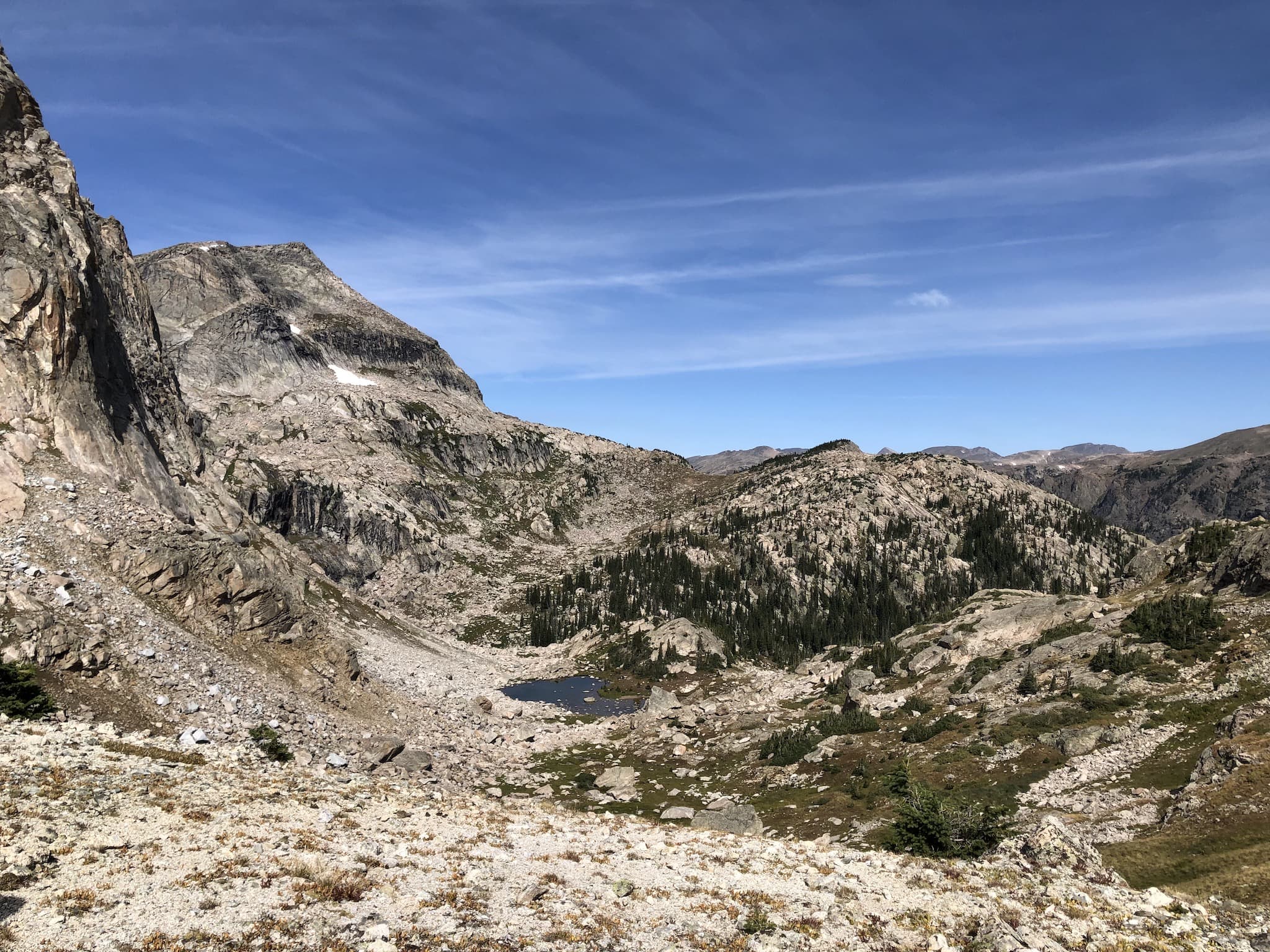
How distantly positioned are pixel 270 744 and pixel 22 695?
34.5 feet

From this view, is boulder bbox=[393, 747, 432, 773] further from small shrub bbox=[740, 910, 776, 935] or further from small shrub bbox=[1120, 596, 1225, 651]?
small shrub bbox=[1120, 596, 1225, 651]

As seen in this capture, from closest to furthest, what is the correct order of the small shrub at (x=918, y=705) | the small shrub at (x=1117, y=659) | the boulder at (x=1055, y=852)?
the boulder at (x=1055, y=852), the small shrub at (x=1117, y=659), the small shrub at (x=918, y=705)

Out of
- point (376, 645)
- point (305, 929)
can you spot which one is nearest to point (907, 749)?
point (305, 929)

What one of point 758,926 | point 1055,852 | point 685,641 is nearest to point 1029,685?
point 1055,852

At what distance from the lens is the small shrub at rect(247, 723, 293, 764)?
32.9 metres

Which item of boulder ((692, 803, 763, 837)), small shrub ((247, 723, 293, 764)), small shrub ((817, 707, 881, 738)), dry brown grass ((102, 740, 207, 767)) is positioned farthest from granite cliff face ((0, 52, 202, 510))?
small shrub ((817, 707, 881, 738))

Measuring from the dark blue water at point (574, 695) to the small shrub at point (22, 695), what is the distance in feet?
224

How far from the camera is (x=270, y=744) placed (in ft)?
111

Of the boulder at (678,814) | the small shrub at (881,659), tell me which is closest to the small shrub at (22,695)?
the boulder at (678,814)

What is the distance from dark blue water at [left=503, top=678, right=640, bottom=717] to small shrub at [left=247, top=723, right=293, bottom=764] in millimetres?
58094

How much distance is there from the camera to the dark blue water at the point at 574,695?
93.9 m

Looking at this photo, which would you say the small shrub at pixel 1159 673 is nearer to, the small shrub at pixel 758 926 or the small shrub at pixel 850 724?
the small shrub at pixel 850 724

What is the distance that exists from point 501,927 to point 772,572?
164148mm

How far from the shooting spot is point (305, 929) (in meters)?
14.9
